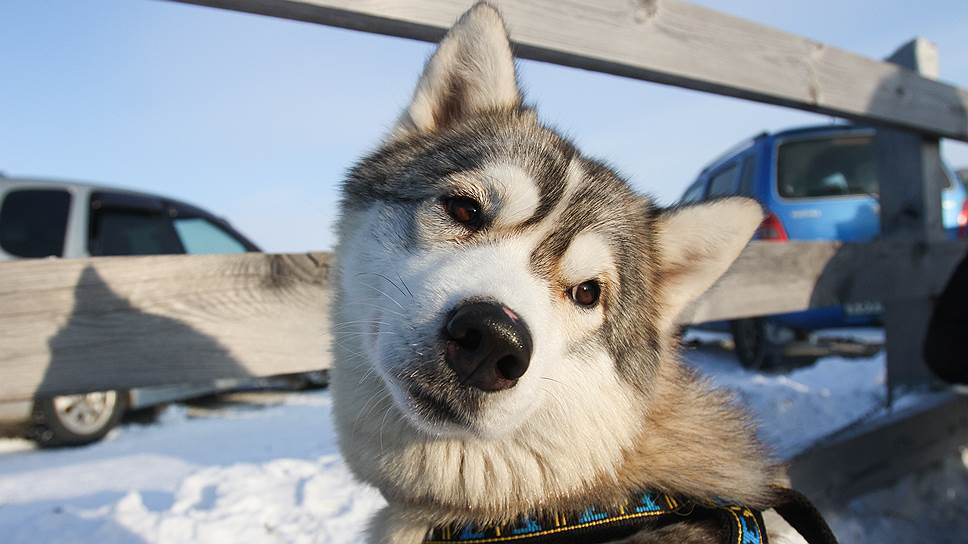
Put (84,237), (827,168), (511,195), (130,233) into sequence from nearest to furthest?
(511,195)
(84,237)
(130,233)
(827,168)

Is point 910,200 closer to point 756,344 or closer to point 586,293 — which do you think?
point 586,293

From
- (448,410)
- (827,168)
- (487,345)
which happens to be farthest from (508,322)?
(827,168)

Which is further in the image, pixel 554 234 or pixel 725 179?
pixel 725 179

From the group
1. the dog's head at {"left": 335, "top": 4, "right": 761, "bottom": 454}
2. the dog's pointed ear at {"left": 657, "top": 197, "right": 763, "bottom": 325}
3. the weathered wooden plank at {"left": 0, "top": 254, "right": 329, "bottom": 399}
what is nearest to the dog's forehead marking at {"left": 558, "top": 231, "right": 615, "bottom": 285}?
the dog's head at {"left": 335, "top": 4, "right": 761, "bottom": 454}

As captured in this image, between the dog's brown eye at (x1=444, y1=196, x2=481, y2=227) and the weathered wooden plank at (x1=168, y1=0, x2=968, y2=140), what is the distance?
24.8 inches

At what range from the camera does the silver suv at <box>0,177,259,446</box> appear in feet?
16.5

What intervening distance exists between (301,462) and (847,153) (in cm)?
667

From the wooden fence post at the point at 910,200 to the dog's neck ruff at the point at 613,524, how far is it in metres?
3.14

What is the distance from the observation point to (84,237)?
546cm

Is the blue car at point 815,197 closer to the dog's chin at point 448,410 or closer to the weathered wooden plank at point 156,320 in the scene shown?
A: the weathered wooden plank at point 156,320

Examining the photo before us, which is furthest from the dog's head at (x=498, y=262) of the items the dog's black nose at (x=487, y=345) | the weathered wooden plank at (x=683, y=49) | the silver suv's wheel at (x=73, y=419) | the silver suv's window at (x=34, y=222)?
the silver suv's wheel at (x=73, y=419)

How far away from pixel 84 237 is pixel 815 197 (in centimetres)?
756

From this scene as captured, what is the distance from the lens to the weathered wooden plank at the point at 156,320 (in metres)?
1.74

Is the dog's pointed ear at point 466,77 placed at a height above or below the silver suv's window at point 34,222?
above
